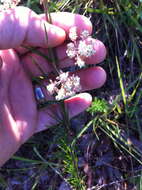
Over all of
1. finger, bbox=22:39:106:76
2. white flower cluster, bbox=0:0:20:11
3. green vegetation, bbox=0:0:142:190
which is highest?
white flower cluster, bbox=0:0:20:11

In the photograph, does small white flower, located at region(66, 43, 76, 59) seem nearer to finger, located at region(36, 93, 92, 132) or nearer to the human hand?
the human hand

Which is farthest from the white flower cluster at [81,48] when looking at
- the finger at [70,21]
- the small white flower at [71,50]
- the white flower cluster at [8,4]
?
the white flower cluster at [8,4]

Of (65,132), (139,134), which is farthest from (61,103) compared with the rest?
(139,134)

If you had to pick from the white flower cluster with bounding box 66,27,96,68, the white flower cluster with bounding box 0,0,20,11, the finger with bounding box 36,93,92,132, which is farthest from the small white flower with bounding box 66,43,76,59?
the finger with bounding box 36,93,92,132

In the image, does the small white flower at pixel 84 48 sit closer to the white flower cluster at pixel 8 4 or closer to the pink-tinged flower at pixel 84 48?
the pink-tinged flower at pixel 84 48

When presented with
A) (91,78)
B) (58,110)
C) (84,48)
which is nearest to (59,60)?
(91,78)

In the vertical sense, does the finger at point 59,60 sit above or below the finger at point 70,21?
below

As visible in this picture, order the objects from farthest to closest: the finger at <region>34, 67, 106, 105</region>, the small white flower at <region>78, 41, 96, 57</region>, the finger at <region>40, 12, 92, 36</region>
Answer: the finger at <region>34, 67, 106, 105</region>, the finger at <region>40, 12, 92, 36</region>, the small white flower at <region>78, 41, 96, 57</region>

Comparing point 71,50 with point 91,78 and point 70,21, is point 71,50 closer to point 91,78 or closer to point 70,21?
point 70,21
